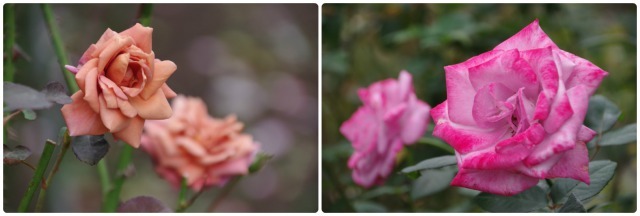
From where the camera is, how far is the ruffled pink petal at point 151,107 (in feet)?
1.51

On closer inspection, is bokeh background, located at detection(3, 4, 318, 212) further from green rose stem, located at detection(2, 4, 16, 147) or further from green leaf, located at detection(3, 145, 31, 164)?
green leaf, located at detection(3, 145, 31, 164)

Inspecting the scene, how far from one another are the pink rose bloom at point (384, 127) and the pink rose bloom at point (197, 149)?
0.44 ft

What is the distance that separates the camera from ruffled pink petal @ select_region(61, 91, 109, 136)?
444 millimetres

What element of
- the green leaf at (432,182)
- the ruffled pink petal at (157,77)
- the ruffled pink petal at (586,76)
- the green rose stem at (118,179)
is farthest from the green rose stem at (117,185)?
the ruffled pink petal at (586,76)

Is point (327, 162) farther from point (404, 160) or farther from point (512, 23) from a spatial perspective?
point (512, 23)

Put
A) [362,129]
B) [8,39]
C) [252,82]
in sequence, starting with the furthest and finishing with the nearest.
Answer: [252,82]
[362,129]
[8,39]

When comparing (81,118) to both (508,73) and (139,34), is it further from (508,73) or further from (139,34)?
(508,73)

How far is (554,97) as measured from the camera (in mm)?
431

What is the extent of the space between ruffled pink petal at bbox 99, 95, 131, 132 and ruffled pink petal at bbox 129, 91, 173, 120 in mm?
13

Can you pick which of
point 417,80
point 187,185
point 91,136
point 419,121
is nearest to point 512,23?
point 417,80

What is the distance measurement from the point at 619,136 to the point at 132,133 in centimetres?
42

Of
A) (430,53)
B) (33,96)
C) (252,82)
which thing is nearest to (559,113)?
(33,96)

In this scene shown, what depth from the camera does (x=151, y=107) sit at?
18.2 inches

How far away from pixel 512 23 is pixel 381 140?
1.78 feet
